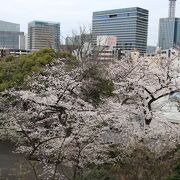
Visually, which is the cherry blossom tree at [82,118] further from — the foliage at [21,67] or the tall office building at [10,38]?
the tall office building at [10,38]

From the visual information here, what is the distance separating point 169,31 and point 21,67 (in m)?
50.4

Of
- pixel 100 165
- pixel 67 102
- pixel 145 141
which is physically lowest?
pixel 100 165

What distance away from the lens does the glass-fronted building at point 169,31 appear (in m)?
61.2

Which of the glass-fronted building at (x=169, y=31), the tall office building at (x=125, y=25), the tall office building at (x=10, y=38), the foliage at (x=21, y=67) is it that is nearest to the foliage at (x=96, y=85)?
the foliage at (x=21, y=67)

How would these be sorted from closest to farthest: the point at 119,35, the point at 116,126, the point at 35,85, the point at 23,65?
1. the point at 116,126
2. the point at 35,85
3. the point at 23,65
4. the point at 119,35

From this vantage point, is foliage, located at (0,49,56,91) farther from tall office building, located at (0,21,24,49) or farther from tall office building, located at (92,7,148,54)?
tall office building, located at (0,21,24,49)

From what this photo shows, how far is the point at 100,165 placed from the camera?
35.0ft

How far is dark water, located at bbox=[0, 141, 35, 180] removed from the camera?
1187 cm

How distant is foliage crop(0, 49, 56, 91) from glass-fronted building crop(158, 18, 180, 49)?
141ft

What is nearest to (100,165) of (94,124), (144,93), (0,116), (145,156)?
(94,124)

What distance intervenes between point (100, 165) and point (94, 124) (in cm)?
122

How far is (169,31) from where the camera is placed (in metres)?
64.6

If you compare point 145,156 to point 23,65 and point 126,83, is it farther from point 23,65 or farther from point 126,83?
point 23,65

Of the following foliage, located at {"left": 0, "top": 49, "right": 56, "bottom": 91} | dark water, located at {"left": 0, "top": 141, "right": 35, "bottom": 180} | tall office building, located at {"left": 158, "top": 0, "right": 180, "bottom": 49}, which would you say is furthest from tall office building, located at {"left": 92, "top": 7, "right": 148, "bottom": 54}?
dark water, located at {"left": 0, "top": 141, "right": 35, "bottom": 180}
